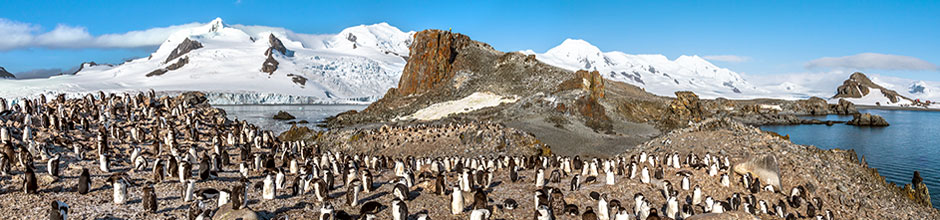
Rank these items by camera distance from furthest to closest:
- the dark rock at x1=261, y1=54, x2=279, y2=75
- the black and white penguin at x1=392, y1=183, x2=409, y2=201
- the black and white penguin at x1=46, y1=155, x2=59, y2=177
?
the dark rock at x1=261, y1=54, x2=279, y2=75 < the black and white penguin at x1=46, y1=155, x2=59, y2=177 < the black and white penguin at x1=392, y1=183, x2=409, y2=201

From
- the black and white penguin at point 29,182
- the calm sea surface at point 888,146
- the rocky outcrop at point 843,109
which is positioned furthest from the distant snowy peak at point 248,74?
the black and white penguin at point 29,182

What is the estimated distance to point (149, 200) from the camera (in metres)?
9.92

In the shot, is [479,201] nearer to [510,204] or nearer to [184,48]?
[510,204]

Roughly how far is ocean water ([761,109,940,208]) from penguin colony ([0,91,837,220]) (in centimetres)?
1092

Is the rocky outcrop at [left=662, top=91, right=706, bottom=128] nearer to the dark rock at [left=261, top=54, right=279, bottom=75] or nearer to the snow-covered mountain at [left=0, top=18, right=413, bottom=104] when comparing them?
the snow-covered mountain at [left=0, top=18, right=413, bottom=104]

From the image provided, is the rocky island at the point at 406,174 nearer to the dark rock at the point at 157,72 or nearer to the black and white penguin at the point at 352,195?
the black and white penguin at the point at 352,195

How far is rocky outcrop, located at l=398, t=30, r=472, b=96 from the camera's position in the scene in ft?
172

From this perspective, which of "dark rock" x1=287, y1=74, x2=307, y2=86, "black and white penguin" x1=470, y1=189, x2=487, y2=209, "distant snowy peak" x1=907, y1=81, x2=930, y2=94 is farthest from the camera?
"distant snowy peak" x1=907, y1=81, x2=930, y2=94

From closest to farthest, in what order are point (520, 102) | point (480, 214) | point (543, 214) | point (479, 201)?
point (480, 214)
point (543, 214)
point (479, 201)
point (520, 102)

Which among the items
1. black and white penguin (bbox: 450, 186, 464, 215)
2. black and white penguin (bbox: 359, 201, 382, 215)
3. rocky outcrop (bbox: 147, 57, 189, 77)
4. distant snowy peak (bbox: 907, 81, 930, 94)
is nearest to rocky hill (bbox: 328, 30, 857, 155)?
black and white penguin (bbox: 450, 186, 464, 215)

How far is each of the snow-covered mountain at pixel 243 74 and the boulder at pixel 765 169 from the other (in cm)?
8821

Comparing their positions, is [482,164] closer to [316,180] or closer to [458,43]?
[316,180]

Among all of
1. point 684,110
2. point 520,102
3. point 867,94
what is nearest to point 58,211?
point 520,102

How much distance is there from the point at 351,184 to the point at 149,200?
3430 millimetres
